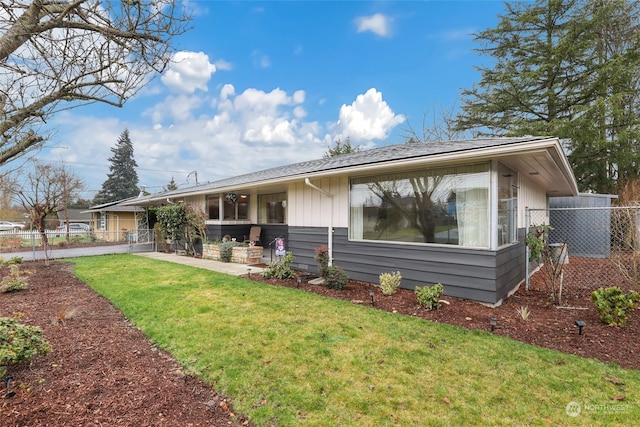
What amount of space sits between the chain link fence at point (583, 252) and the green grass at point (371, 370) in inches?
107

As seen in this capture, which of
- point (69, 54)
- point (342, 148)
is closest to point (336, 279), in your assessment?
point (69, 54)

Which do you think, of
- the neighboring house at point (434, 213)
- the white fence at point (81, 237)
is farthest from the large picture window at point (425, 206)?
the white fence at point (81, 237)

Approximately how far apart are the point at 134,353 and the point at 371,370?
2662 mm

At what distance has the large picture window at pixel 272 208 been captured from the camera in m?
10.9

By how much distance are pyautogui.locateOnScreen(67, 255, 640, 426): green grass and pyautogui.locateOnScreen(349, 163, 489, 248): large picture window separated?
1.78 meters

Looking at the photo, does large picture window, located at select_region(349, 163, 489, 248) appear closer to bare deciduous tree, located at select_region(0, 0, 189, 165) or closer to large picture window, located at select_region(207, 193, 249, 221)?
bare deciduous tree, located at select_region(0, 0, 189, 165)

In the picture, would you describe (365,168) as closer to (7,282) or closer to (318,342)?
(318,342)

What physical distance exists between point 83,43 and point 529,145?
17.1 ft

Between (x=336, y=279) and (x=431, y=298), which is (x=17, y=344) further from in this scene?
(x=431, y=298)

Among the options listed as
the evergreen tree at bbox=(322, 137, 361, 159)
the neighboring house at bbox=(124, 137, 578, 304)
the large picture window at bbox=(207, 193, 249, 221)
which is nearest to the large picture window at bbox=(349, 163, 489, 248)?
the neighboring house at bbox=(124, 137, 578, 304)

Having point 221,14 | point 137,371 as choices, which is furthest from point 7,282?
point 221,14

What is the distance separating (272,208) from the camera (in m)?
11.2

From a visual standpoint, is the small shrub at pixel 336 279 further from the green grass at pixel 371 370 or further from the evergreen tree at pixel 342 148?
the evergreen tree at pixel 342 148

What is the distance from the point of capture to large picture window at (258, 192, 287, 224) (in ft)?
35.9
